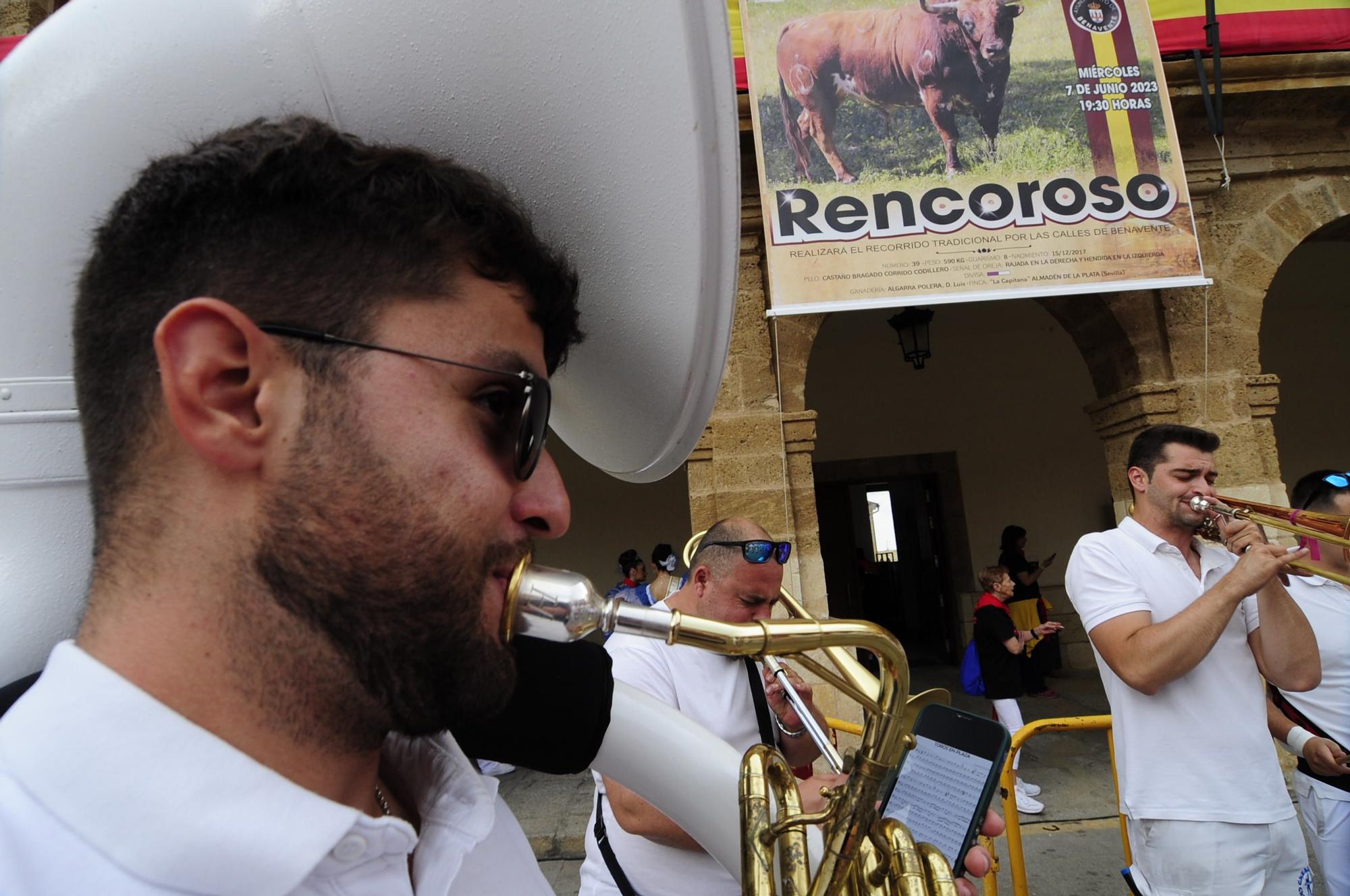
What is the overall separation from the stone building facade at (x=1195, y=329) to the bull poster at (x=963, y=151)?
555 millimetres

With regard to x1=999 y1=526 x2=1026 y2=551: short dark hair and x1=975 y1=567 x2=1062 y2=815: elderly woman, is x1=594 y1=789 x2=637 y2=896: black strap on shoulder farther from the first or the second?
x1=999 y1=526 x2=1026 y2=551: short dark hair

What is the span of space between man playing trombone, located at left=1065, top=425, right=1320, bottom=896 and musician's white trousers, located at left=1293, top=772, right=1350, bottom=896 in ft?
1.50

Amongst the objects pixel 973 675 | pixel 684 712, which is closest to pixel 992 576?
pixel 973 675

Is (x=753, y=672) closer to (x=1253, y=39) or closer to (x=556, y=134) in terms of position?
(x=556, y=134)

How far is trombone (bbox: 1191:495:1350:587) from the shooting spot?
243cm

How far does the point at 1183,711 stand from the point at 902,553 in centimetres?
899

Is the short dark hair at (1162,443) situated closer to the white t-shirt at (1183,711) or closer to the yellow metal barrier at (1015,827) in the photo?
the white t-shirt at (1183,711)

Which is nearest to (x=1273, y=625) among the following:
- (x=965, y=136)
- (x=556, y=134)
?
(x=556, y=134)

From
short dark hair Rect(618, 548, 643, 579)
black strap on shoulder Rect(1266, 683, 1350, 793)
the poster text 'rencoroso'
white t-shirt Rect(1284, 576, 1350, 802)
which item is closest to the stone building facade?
the poster text 'rencoroso'

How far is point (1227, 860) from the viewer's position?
211cm

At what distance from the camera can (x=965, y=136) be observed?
4551mm

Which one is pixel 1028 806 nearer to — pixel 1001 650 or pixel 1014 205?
pixel 1001 650

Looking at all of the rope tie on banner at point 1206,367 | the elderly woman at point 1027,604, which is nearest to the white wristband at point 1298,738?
the rope tie on banner at point 1206,367

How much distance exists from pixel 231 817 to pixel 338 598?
18 centimetres
